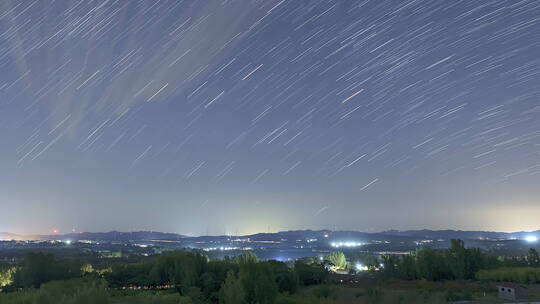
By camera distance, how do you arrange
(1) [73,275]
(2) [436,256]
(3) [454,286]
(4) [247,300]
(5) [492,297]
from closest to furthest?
(4) [247,300] < (5) [492,297] < (3) [454,286] < (1) [73,275] < (2) [436,256]

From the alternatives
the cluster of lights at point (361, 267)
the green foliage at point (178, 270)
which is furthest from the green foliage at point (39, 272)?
the cluster of lights at point (361, 267)

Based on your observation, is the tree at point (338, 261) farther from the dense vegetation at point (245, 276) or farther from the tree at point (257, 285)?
the tree at point (257, 285)

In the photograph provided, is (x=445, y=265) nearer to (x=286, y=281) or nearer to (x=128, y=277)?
(x=286, y=281)

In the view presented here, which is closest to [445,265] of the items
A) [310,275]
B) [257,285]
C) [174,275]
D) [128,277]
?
[310,275]

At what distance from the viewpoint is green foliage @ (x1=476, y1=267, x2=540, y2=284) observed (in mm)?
55969

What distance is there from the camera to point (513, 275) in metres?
58.0

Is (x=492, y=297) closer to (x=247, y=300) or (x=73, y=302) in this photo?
(x=247, y=300)

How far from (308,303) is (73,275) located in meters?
43.8

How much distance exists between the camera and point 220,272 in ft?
173

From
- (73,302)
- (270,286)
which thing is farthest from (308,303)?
(73,302)

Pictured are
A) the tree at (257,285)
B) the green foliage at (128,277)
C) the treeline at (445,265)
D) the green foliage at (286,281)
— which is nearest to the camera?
the tree at (257,285)

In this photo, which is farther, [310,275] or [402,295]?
[310,275]

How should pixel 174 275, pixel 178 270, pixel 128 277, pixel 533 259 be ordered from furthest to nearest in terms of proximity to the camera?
pixel 533 259 < pixel 128 277 < pixel 174 275 < pixel 178 270

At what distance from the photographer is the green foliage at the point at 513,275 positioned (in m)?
56.0
